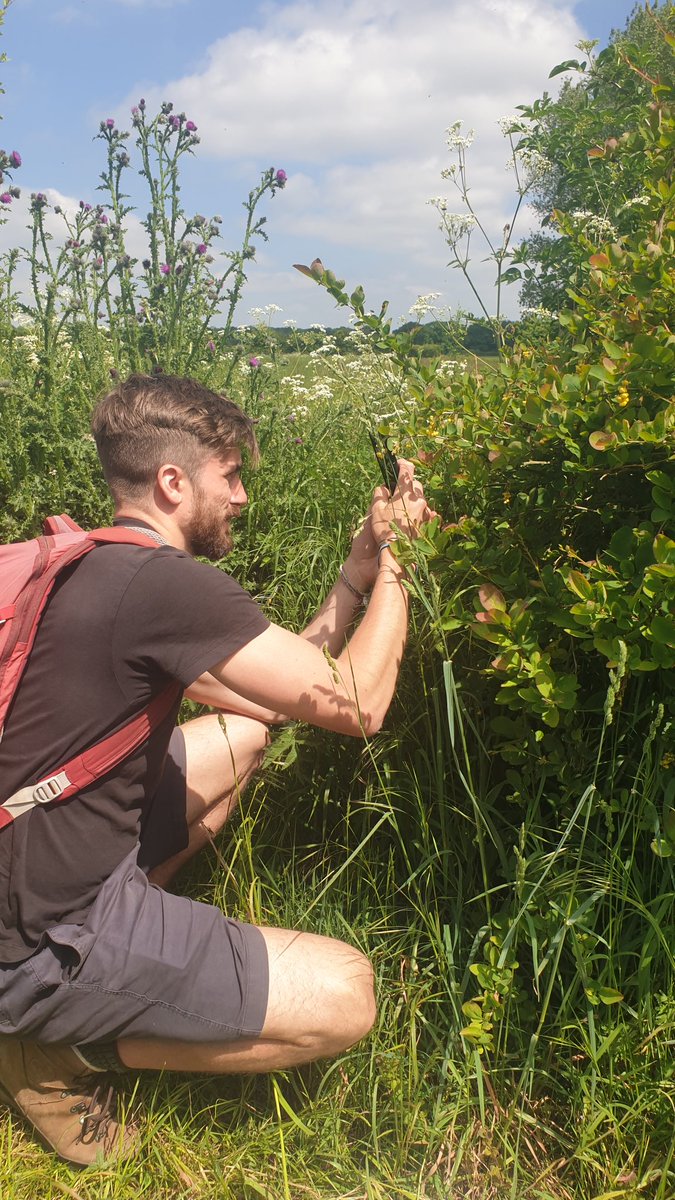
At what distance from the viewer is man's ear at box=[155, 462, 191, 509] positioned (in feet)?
7.29

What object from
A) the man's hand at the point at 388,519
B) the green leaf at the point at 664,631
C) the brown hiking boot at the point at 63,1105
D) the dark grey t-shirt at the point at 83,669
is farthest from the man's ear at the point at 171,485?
the brown hiking boot at the point at 63,1105

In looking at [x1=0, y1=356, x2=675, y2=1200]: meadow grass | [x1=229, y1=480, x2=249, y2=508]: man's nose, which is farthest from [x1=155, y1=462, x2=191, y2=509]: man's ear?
[x1=0, y1=356, x2=675, y2=1200]: meadow grass

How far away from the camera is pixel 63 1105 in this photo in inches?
81.0

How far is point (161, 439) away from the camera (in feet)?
7.34

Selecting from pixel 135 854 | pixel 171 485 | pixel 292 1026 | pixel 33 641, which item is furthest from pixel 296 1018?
pixel 171 485

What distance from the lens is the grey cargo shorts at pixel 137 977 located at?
1878mm

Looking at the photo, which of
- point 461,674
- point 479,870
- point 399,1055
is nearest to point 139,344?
point 461,674

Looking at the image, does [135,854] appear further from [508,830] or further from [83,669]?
[508,830]

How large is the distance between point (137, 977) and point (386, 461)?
1.34 metres

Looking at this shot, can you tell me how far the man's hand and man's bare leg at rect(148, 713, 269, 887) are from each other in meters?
0.60

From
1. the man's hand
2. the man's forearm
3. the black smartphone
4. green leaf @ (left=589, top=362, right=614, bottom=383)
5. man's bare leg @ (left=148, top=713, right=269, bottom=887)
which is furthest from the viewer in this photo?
man's bare leg @ (left=148, top=713, right=269, bottom=887)

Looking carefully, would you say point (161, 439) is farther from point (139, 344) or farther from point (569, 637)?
point (139, 344)

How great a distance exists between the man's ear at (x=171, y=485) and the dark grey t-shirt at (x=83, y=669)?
322mm

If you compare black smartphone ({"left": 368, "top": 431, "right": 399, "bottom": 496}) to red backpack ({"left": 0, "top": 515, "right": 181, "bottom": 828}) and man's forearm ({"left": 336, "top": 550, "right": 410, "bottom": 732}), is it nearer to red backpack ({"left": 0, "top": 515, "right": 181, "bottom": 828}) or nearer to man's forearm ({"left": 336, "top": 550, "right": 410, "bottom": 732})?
man's forearm ({"left": 336, "top": 550, "right": 410, "bottom": 732})
